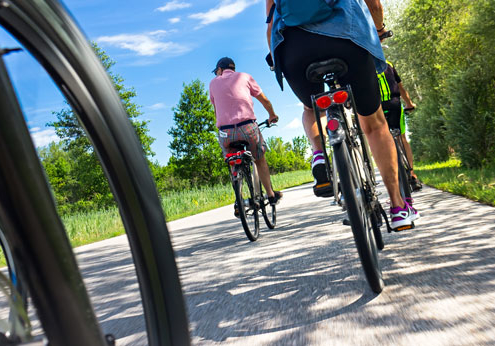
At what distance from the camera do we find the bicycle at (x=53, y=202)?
2.16 ft

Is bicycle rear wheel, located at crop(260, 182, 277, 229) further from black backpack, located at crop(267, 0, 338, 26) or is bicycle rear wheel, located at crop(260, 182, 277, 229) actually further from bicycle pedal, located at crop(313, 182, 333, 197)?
black backpack, located at crop(267, 0, 338, 26)

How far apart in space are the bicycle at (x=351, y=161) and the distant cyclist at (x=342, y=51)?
8 cm

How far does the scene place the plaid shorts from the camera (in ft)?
19.3

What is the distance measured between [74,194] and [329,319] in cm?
141

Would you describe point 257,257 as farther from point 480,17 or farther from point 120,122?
point 480,17

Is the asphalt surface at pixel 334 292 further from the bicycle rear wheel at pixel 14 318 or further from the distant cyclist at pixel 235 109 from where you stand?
the distant cyclist at pixel 235 109

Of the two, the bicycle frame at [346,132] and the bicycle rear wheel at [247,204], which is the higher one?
the bicycle frame at [346,132]

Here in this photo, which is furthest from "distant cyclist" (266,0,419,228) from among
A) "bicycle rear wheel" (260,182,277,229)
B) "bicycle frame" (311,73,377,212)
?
"bicycle rear wheel" (260,182,277,229)

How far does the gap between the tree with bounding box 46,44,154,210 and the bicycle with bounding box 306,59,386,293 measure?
143 cm

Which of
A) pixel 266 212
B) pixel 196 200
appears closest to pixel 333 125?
pixel 266 212

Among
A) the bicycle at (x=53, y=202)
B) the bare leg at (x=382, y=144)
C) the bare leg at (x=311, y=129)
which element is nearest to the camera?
the bicycle at (x=53, y=202)

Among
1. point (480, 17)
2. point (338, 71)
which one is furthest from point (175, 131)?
point (338, 71)

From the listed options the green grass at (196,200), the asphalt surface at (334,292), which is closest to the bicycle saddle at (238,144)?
the asphalt surface at (334,292)

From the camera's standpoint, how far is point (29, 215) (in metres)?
0.66
